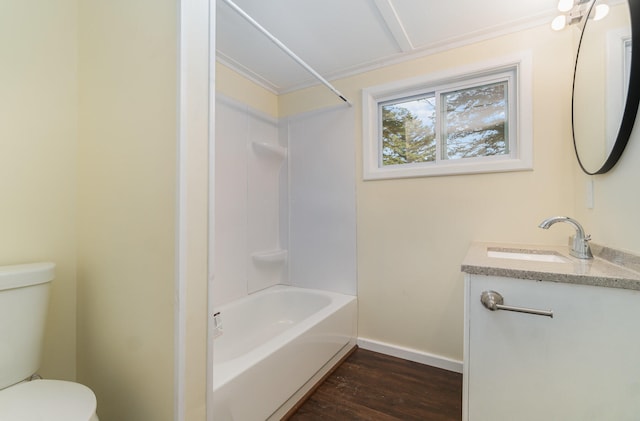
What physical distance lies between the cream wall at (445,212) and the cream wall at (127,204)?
1595 mm

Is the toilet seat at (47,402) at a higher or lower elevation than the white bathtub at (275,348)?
higher

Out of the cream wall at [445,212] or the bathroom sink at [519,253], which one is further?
the cream wall at [445,212]

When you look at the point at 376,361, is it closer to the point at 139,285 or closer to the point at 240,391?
the point at 240,391

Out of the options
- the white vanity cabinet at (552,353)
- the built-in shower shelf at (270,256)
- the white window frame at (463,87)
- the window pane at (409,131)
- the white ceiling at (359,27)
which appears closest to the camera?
the white vanity cabinet at (552,353)

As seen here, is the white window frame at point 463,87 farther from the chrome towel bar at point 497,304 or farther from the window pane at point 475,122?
the chrome towel bar at point 497,304

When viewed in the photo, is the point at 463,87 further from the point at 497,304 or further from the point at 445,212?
the point at 497,304

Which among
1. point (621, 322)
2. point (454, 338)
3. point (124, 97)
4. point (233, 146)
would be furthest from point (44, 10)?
point (454, 338)

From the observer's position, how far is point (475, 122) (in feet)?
6.41

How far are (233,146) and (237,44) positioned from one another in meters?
0.75

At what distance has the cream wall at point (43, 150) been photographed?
1107 millimetres

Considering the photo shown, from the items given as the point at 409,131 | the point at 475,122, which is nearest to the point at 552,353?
the point at 475,122

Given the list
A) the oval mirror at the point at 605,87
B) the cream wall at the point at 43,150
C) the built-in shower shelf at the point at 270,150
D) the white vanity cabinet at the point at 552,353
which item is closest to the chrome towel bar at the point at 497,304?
the white vanity cabinet at the point at 552,353

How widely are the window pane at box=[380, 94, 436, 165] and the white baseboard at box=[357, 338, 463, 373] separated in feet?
4.90

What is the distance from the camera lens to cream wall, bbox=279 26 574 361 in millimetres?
1639
